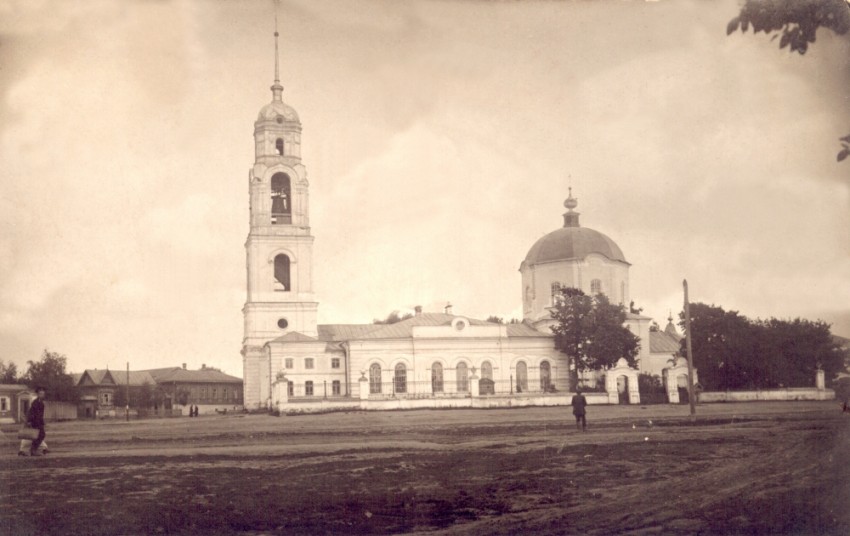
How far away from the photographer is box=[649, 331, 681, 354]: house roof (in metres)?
36.3

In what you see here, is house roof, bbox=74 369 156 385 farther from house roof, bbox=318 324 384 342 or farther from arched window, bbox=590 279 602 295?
arched window, bbox=590 279 602 295

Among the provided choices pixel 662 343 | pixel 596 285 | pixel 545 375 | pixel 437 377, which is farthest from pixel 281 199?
pixel 662 343

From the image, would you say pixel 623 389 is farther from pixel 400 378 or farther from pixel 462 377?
pixel 400 378

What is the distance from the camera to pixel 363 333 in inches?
1379

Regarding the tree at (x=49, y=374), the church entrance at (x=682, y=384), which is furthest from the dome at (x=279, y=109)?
the church entrance at (x=682, y=384)

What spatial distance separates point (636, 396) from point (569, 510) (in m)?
19.8

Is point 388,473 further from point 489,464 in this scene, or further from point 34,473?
point 34,473

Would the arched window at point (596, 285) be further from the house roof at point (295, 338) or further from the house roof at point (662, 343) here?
the house roof at point (295, 338)

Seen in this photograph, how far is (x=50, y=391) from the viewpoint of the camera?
11.1 metres

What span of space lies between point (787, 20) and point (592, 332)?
23554 millimetres

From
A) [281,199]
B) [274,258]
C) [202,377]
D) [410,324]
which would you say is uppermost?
[281,199]

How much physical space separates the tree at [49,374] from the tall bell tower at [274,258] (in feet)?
73.1

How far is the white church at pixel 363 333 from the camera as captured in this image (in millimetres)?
33062

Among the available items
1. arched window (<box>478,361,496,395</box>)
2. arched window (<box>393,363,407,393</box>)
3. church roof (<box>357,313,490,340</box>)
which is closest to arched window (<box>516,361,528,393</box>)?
arched window (<box>478,361,496,395</box>)
